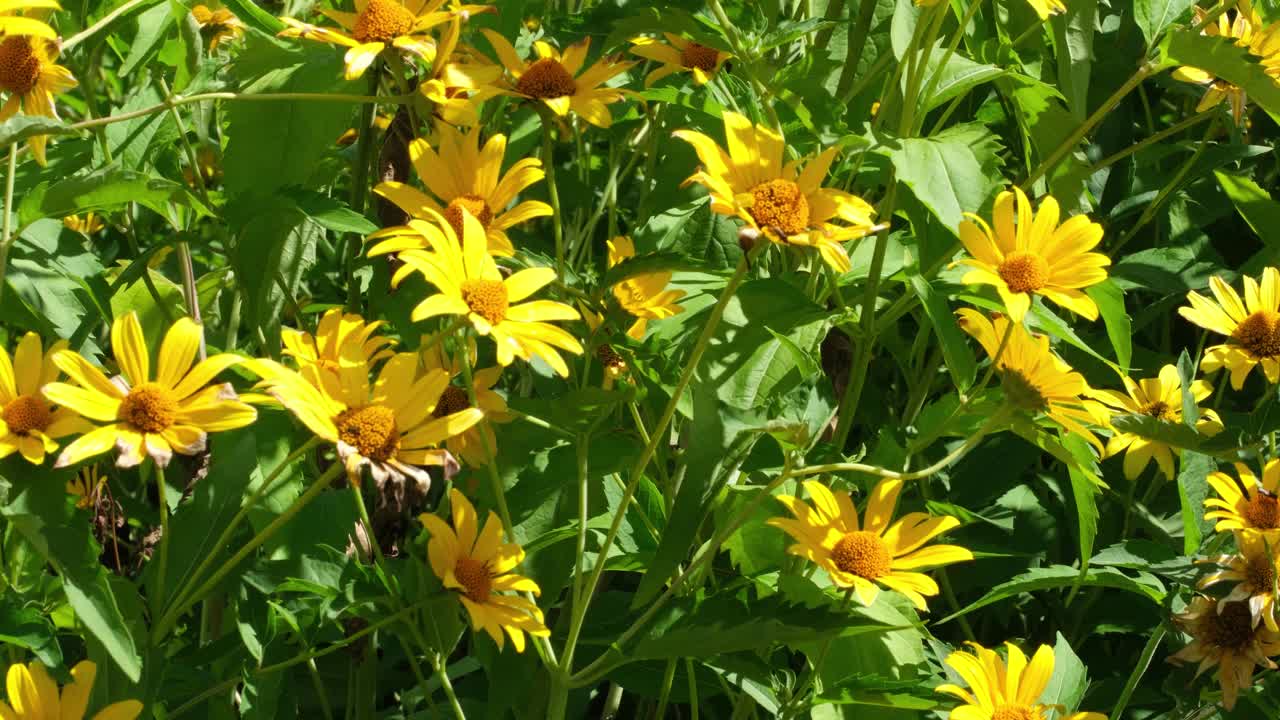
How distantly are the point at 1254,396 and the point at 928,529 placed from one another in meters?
1.00

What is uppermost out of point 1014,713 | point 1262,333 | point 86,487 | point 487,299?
point 487,299

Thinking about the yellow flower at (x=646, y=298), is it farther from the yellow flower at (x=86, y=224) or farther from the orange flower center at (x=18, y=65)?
the yellow flower at (x=86, y=224)

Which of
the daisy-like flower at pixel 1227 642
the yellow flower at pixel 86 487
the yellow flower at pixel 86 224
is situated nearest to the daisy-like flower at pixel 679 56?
the daisy-like flower at pixel 1227 642

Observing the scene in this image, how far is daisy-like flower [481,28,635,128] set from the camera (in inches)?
43.3

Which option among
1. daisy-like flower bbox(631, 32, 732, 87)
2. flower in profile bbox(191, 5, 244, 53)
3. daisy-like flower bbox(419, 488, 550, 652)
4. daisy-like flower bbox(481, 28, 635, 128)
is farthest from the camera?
flower in profile bbox(191, 5, 244, 53)

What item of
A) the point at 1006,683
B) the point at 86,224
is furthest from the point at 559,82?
the point at 86,224

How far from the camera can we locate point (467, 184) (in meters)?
1.07

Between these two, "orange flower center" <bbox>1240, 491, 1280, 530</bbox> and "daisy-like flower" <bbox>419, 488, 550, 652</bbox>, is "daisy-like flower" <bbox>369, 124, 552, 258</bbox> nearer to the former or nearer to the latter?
"daisy-like flower" <bbox>419, 488, 550, 652</bbox>

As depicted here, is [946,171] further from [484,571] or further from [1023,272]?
[484,571]

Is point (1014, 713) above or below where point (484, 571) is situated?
below

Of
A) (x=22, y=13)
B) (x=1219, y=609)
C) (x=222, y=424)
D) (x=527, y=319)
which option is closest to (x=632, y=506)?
(x=527, y=319)

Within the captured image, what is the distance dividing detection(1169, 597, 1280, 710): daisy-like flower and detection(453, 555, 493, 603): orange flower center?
25.8 inches

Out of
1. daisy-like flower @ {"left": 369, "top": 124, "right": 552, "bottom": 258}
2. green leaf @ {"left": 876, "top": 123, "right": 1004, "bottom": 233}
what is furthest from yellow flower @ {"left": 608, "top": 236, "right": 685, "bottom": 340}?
green leaf @ {"left": 876, "top": 123, "right": 1004, "bottom": 233}

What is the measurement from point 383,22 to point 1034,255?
55 centimetres
